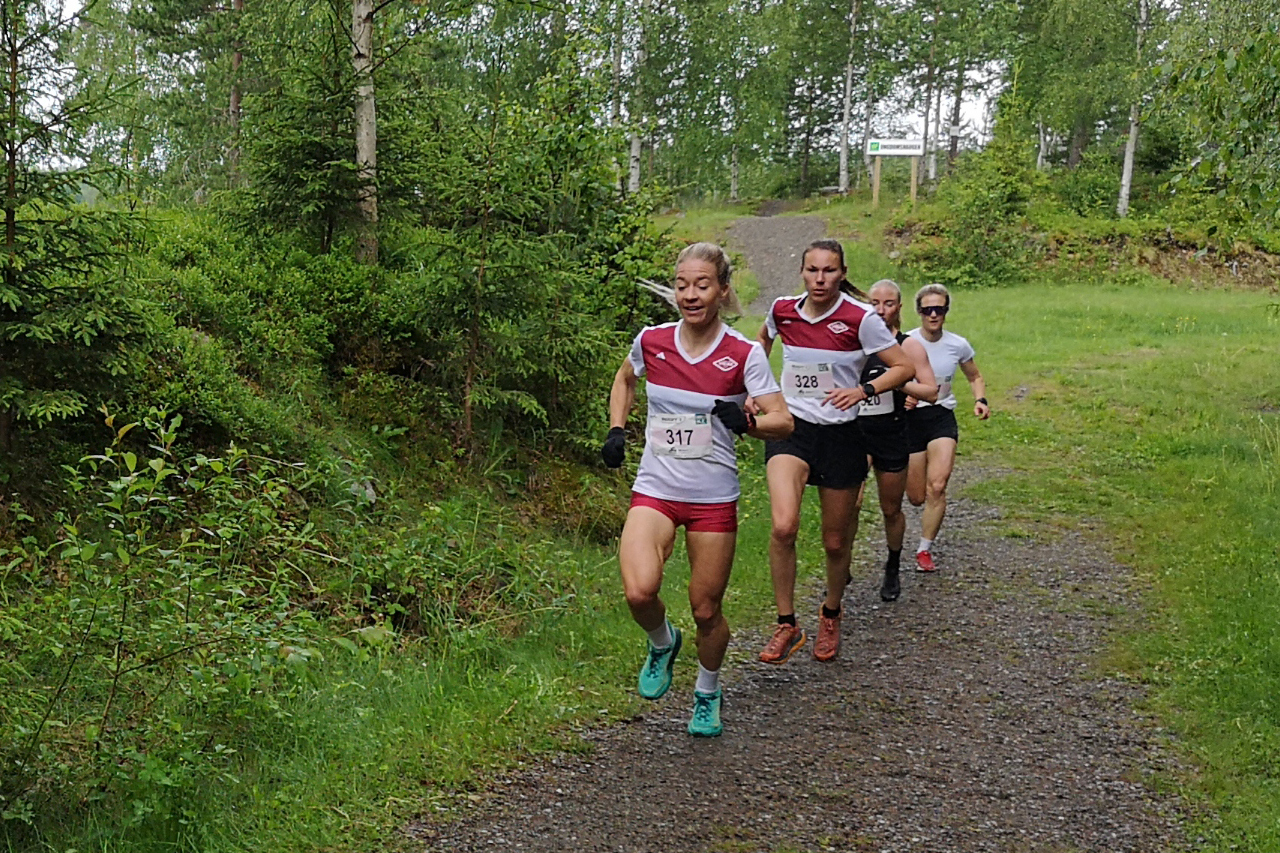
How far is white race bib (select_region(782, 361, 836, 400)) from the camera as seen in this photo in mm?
6367

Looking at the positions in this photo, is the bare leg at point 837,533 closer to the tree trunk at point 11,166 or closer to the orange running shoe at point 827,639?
the orange running shoe at point 827,639

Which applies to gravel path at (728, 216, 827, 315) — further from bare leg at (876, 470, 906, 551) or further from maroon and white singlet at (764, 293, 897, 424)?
maroon and white singlet at (764, 293, 897, 424)

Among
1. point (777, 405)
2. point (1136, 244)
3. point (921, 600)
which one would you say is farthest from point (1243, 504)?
point (1136, 244)

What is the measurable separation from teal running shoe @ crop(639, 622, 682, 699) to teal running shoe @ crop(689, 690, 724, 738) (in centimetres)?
17

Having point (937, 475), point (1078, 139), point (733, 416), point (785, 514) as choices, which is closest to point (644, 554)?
point (733, 416)

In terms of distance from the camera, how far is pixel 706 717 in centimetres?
546

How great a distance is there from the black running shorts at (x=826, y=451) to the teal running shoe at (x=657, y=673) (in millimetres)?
1396

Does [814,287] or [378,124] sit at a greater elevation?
[378,124]

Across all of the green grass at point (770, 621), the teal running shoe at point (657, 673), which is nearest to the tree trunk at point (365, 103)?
the green grass at point (770, 621)

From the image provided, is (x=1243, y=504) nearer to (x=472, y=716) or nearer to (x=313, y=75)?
(x=472, y=716)

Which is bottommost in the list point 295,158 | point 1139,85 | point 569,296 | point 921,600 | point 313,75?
point 921,600

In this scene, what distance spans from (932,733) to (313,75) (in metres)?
6.84

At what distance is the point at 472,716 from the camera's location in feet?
17.3

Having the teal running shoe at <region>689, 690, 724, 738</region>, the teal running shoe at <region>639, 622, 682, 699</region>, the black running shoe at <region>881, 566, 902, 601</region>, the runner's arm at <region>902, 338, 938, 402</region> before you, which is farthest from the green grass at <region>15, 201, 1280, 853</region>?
the runner's arm at <region>902, 338, 938, 402</region>
